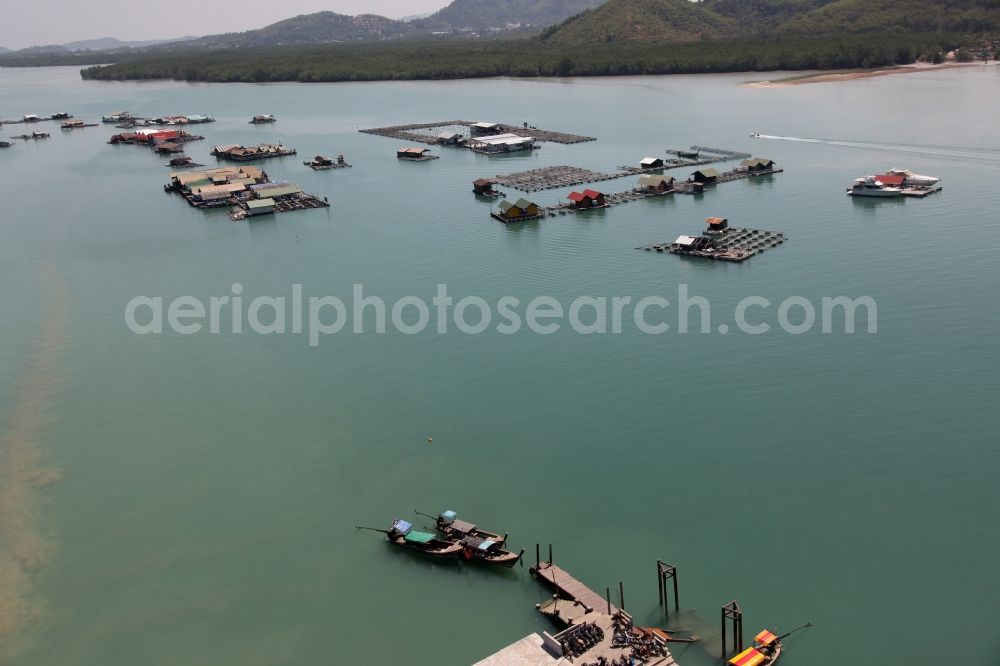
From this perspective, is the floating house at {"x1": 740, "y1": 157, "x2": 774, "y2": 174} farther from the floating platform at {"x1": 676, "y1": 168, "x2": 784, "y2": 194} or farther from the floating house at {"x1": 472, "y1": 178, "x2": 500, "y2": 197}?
the floating house at {"x1": 472, "y1": 178, "x2": 500, "y2": 197}

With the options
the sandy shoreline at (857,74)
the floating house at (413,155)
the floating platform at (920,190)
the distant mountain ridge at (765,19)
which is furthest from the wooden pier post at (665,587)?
the distant mountain ridge at (765,19)

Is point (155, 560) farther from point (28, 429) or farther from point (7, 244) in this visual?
point (7, 244)

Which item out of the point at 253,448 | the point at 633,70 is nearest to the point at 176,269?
the point at 253,448

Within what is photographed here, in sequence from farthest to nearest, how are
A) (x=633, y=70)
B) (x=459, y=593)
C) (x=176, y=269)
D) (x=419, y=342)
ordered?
(x=633, y=70) → (x=176, y=269) → (x=419, y=342) → (x=459, y=593)

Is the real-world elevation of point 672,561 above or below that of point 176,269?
below

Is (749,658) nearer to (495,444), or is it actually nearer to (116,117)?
(495,444)

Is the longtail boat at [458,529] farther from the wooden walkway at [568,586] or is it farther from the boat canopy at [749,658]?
the boat canopy at [749,658]
